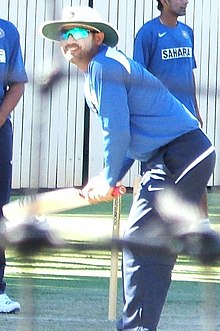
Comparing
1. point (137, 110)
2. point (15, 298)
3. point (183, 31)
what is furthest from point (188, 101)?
point (137, 110)

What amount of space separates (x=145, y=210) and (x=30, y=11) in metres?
6.39

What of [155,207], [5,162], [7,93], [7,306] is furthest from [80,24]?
[7,306]

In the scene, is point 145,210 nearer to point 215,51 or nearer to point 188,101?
point 188,101

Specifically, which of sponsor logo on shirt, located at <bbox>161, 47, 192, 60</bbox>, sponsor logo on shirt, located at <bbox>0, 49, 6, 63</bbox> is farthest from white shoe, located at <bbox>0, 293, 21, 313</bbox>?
sponsor logo on shirt, located at <bbox>161, 47, 192, 60</bbox>

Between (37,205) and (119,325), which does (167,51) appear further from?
(37,205)

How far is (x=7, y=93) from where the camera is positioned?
5363mm

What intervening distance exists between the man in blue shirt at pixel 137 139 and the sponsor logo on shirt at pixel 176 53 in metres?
1.34

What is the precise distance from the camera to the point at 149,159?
465 centimetres

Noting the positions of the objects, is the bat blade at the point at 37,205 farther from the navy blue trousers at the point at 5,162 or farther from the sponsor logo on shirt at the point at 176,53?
the sponsor logo on shirt at the point at 176,53

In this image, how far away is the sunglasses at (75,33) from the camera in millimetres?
4070

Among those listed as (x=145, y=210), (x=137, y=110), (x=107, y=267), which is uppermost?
(x=137, y=110)

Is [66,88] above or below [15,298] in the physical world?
above

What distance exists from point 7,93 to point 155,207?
3.52ft

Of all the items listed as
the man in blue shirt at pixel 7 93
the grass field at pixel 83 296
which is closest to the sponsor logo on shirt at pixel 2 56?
the man in blue shirt at pixel 7 93
